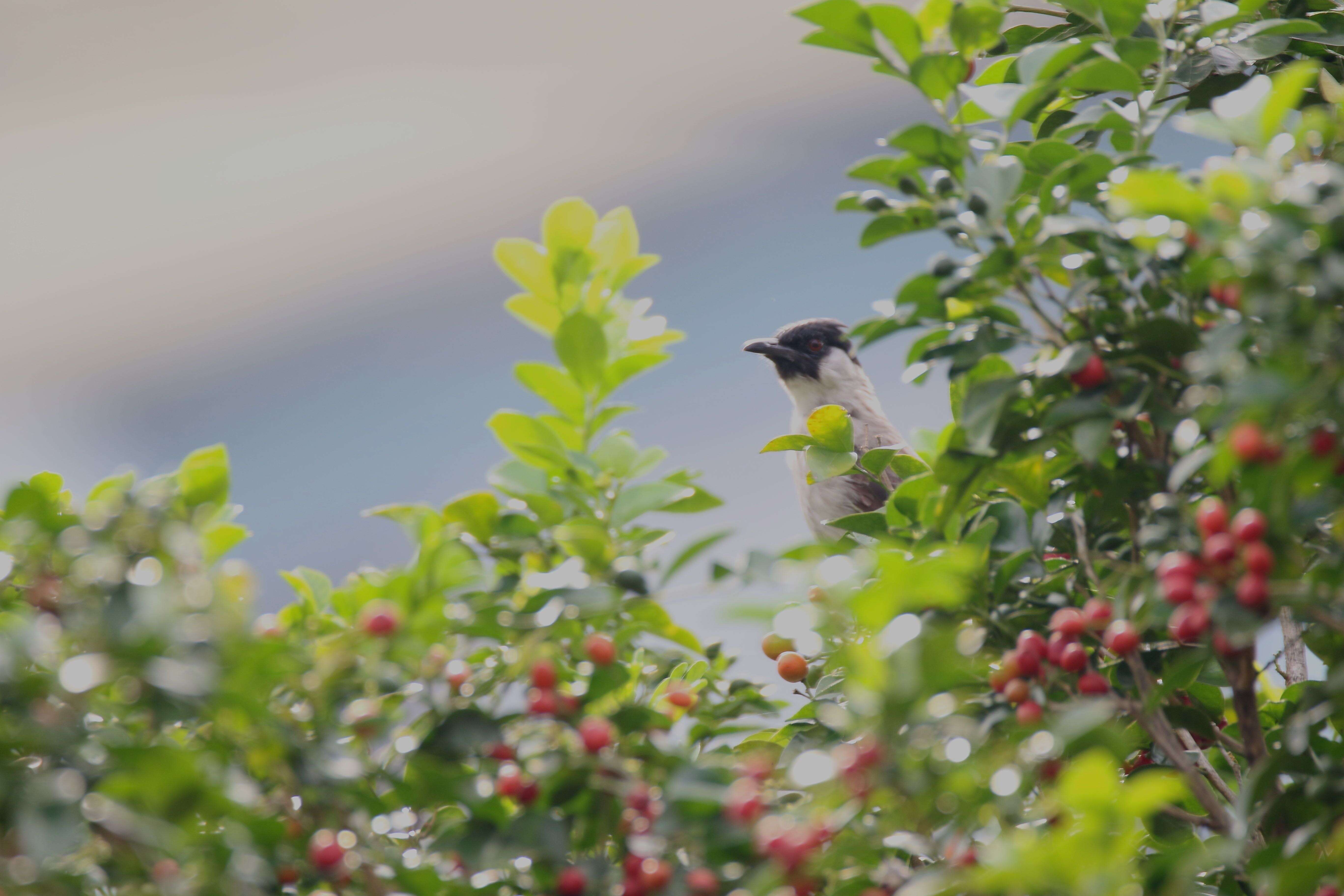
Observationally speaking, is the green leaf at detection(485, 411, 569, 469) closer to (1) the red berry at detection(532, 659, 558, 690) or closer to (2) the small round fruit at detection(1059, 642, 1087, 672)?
(1) the red berry at detection(532, 659, 558, 690)

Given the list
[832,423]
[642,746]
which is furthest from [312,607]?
[832,423]

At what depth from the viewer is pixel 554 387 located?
4.59ft

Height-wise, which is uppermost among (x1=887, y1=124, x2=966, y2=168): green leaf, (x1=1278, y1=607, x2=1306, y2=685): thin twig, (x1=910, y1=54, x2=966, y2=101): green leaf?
(x1=910, y1=54, x2=966, y2=101): green leaf

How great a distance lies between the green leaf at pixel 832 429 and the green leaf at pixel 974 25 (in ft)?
1.75

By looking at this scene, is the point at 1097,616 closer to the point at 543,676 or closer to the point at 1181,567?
the point at 1181,567

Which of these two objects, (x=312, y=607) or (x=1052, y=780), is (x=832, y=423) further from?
(x=312, y=607)

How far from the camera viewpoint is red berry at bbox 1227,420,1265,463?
0.99m

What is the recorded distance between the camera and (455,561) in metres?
1.18

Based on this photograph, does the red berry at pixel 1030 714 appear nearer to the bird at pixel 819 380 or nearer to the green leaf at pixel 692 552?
the green leaf at pixel 692 552

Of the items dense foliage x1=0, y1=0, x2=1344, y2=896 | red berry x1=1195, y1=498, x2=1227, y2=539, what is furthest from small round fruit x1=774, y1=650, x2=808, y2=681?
red berry x1=1195, y1=498, x2=1227, y2=539

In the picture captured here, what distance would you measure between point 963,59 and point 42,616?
51.4 inches

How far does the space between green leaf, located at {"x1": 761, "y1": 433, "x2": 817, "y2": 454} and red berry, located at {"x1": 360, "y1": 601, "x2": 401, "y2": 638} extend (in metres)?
0.78

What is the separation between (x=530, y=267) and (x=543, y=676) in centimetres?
56

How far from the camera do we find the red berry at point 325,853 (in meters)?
1.09
